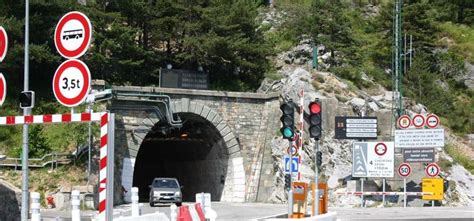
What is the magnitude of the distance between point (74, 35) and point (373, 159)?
26.8 metres

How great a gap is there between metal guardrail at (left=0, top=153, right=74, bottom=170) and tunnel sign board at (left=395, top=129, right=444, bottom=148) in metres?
17.4

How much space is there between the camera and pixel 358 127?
39.0 m

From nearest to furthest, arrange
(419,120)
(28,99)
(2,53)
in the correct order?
(28,99), (2,53), (419,120)

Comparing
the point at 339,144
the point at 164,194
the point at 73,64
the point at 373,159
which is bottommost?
the point at 164,194

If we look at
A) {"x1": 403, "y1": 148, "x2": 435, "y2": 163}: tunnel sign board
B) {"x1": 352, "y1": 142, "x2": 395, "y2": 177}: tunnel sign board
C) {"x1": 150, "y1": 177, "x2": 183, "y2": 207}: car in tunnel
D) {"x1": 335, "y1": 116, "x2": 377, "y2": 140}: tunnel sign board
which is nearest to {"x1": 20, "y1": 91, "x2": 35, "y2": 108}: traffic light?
{"x1": 150, "y1": 177, "x2": 183, "y2": 207}: car in tunnel

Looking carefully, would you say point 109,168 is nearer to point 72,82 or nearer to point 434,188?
point 72,82

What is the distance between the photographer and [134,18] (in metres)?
48.0

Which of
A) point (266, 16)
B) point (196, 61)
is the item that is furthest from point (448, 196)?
point (266, 16)

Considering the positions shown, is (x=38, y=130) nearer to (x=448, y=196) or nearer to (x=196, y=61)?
(x=196, y=61)

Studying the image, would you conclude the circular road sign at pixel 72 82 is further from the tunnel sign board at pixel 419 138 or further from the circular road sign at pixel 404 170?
the tunnel sign board at pixel 419 138

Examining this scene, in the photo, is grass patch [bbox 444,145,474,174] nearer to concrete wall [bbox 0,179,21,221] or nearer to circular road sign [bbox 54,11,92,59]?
concrete wall [bbox 0,179,21,221]

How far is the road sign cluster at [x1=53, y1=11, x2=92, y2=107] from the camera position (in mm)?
12461

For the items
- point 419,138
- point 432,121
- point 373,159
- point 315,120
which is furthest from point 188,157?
point 315,120

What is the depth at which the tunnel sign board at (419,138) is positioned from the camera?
121 feet
